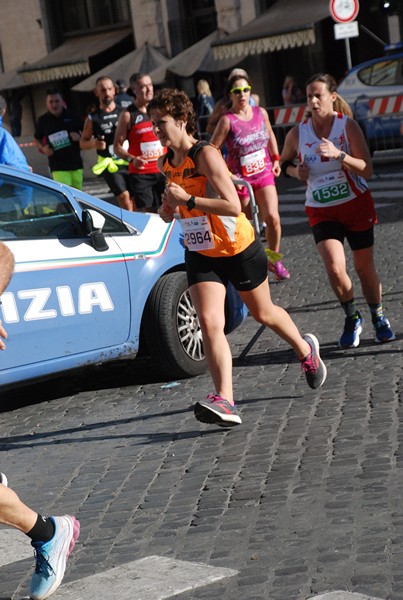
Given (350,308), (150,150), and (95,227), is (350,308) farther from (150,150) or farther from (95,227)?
(150,150)

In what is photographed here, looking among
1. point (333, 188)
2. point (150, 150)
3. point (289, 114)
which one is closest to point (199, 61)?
point (289, 114)

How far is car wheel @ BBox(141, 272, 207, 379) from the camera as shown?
316 inches

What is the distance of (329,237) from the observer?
329 inches

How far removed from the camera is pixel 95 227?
303 inches

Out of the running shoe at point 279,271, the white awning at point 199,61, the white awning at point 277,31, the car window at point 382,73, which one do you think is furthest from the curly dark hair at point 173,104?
the white awning at point 199,61

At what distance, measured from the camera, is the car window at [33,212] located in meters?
7.56

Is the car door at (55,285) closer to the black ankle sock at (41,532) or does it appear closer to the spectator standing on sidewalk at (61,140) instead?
the black ankle sock at (41,532)

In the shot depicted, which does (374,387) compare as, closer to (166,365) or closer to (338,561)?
(166,365)

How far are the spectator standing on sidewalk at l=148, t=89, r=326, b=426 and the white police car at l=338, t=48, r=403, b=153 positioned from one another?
14.9 metres

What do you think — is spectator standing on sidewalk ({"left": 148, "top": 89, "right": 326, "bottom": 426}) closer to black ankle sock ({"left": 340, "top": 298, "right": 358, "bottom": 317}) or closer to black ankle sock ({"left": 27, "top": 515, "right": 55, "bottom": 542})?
black ankle sock ({"left": 340, "top": 298, "right": 358, "bottom": 317})

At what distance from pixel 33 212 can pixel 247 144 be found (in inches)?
153

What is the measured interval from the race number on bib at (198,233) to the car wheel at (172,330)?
1206 mm

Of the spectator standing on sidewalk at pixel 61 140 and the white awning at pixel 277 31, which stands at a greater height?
the spectator standing on sidewalk at pixel 61 140

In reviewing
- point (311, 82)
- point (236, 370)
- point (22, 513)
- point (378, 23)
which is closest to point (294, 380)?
point (236, 370)
